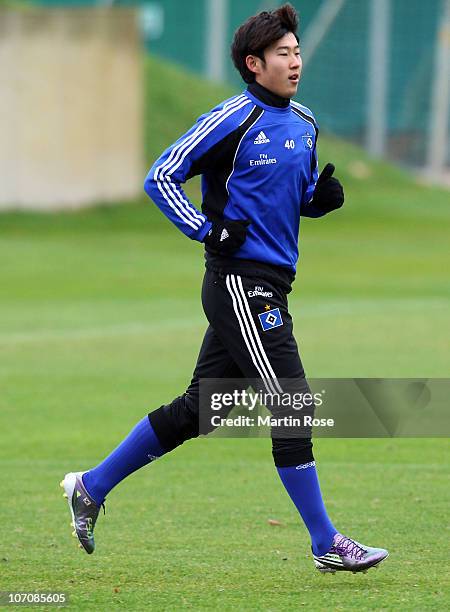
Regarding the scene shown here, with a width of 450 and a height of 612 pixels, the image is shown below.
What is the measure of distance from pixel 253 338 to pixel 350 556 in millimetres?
1002

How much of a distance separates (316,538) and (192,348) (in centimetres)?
933

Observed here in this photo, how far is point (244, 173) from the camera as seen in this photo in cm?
641

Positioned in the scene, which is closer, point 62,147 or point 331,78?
point 62,147

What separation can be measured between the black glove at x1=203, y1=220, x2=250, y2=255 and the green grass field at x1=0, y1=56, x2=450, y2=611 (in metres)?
1.40

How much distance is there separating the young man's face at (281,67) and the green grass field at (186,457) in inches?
82.5

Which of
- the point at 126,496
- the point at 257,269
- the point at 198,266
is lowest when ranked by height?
the point at 198,266

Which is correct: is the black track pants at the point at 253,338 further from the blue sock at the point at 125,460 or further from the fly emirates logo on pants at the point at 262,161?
the fly emirates logo on pants at the point at 262,161

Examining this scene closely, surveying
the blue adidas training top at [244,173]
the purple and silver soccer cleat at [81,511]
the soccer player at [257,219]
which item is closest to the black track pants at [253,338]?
the soccer player at [257,219]

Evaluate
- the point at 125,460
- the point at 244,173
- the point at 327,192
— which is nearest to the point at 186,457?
the point at 125,460

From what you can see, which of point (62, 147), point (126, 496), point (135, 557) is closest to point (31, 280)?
point (62, 147)

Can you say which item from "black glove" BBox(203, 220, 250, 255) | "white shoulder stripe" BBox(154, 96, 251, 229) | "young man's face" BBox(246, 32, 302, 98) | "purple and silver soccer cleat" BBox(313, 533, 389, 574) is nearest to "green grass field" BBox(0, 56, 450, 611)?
"purple and silver soccer cleat" BBox(313, 533, 389, 574)

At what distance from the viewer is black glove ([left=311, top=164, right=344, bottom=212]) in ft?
22.2

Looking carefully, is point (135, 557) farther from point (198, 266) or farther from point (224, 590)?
point (198, 266)

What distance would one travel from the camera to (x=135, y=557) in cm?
676
